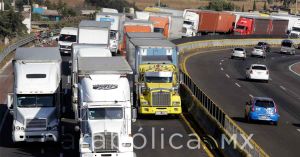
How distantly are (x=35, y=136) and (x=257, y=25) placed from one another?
292 feet

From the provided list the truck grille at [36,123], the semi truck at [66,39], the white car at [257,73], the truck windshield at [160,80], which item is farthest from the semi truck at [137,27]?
Answer: the truck grille at [36,123]

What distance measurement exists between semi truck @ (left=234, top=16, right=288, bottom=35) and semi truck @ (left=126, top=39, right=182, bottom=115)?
242 feet

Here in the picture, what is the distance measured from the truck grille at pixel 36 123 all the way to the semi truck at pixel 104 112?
3.29 meters

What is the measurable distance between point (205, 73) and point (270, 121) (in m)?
25.6

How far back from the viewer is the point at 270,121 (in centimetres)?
3916

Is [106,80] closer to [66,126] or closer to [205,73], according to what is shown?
[66,126]

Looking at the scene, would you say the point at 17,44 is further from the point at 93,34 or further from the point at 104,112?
the point at 104,112

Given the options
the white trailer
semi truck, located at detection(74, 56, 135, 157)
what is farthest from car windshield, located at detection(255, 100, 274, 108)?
the white trailer

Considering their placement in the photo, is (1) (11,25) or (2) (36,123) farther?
(1) (11,25)

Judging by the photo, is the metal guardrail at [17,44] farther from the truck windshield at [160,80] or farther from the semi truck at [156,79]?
the truck windshield at [160,80]

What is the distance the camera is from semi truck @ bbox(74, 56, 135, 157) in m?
24.9

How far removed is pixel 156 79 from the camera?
1531 inches

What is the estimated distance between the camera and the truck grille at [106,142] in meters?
24.8

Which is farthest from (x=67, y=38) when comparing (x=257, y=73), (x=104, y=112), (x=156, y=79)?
(x=104, y=112)
